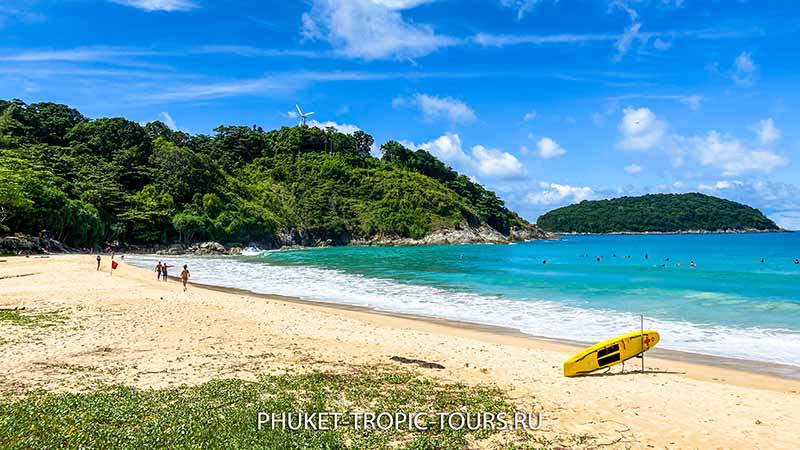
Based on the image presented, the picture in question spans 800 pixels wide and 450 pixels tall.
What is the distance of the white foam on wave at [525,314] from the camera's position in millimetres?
16969

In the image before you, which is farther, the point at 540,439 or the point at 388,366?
the point at 388,366

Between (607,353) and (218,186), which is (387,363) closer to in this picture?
(607,353)

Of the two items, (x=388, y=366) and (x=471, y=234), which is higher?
(x=471, y=234)

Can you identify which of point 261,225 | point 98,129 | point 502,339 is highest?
point 98,129

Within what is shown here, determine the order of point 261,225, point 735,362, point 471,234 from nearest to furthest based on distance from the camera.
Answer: point 735,362 < point 261,225 < point 471,234

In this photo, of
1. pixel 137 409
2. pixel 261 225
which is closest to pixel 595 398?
pixel 137 409

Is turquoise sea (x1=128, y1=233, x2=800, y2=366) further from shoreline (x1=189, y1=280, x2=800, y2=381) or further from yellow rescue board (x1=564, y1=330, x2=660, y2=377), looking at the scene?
yellow rescue board (x1=564, y1=330, x2=660, y2=377)

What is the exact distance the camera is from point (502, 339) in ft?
58.6

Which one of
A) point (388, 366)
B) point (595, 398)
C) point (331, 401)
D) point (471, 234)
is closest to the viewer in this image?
point (331, 401)

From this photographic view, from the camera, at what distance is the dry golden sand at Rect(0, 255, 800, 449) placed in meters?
8.88

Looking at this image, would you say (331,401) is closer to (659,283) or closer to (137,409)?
(137,409)

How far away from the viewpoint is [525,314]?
23.8 metres

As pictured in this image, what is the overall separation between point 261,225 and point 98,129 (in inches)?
1251

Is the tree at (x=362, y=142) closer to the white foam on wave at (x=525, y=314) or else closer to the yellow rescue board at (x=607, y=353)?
the white foam on wave at (x=525, y=314)
